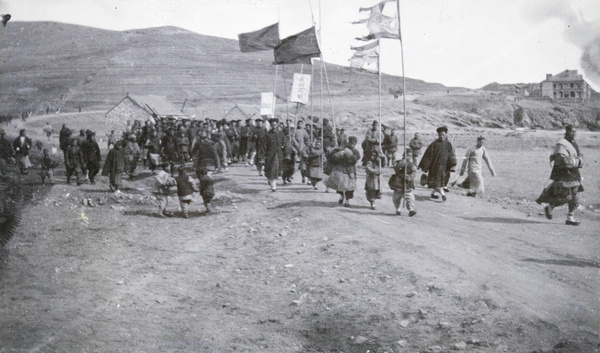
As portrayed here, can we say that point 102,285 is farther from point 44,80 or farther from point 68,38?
point 68,38

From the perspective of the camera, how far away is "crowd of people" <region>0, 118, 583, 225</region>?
31.2ft

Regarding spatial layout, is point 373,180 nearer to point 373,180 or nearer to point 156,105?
point 373,180

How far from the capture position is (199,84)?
76.6m

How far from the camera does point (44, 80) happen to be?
64.2m

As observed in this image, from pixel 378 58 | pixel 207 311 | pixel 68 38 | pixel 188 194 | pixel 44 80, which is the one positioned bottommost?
pixel 207 311

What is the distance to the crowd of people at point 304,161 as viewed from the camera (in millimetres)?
9516

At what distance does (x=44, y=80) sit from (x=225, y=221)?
63687 mm

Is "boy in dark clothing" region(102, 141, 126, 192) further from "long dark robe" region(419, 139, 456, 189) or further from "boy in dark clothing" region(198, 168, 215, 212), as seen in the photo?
"long dark robe" region(419, 139, 456, 189)

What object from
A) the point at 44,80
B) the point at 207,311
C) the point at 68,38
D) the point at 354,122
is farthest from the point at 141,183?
the point at 68,38

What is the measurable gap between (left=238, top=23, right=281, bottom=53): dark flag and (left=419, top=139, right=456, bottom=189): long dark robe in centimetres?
596

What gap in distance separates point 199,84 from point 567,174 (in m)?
71.8

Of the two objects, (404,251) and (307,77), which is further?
(307,77)

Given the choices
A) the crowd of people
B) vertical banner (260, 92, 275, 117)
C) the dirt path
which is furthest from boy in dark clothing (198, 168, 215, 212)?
vertical banner (260, 92, 275, 117)

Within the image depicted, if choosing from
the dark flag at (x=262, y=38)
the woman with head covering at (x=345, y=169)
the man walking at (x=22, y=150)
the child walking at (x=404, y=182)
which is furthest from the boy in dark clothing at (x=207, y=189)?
the man walking at (x=22, y=150)
